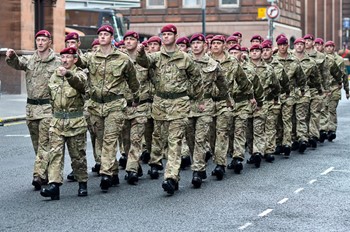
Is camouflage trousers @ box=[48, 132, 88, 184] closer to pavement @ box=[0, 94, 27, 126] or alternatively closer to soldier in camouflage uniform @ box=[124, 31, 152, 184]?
soldier in camouflage uniform @ box=[124, 31, 152, 184]

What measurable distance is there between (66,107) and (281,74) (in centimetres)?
562

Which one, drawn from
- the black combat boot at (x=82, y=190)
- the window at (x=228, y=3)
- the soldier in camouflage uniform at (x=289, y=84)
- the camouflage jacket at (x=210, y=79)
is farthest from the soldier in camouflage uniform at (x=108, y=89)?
the window at (x=228, y=3)

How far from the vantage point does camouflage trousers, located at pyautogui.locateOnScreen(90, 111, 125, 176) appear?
445 inches

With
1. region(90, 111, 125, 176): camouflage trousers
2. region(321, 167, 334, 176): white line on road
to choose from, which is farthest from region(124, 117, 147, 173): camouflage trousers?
region(321, 167, 334, 176): white line on road

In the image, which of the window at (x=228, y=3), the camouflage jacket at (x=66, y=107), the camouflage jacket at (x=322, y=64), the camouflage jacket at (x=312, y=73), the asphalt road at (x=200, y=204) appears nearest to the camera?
the asphalt road at (x=200, y=204)

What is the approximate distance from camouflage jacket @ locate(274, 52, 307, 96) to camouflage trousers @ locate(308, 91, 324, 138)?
0.98 meters

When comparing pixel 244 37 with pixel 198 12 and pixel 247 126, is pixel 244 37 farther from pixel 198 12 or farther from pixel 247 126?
pixel 247 126

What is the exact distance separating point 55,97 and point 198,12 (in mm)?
46853

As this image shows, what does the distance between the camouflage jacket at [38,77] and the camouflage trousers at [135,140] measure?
4.02ft

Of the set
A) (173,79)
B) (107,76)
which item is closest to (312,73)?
(173,79)

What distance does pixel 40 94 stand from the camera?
38.9 feet

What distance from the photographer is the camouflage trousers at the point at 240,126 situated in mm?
13398

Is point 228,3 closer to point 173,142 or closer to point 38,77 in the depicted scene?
point 38,77

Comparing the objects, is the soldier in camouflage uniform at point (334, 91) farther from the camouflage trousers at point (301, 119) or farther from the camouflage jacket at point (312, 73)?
the camouflage trousers at point (301, 119)
